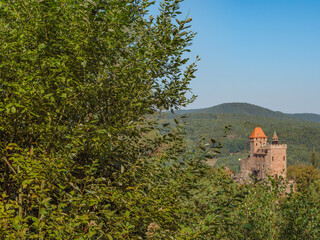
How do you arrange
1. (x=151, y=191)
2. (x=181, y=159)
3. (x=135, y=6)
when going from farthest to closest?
(x=135, y=6), (x=181, y=159), (x=151, y=191)

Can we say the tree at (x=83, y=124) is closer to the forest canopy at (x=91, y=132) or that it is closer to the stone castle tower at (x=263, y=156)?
the forest canopy at (x=91, y=132)

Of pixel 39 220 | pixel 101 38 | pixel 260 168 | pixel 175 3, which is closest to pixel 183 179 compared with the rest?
pixel 39 220

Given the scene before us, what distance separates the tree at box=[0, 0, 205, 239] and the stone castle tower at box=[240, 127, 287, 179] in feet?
248

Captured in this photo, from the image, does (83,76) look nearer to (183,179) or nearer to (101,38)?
(101,38)

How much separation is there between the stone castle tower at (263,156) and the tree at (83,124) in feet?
248

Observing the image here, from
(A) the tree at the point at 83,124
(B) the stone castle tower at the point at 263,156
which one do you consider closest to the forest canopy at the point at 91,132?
(A) the tree at the point at 83,124

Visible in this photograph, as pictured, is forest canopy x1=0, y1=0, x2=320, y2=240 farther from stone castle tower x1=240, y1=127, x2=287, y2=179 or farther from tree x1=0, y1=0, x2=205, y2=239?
stone castle tower x1=240, y1=127, x2=287, y2=179

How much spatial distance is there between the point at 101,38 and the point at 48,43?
101 cm

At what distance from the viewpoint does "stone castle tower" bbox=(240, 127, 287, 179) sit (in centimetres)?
8215

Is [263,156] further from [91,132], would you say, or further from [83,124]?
[91,132]

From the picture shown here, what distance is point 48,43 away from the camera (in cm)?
512

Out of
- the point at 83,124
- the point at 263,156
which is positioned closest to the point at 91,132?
the point at 83,124

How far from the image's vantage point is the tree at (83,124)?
435cm

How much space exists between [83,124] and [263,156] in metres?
86.3
